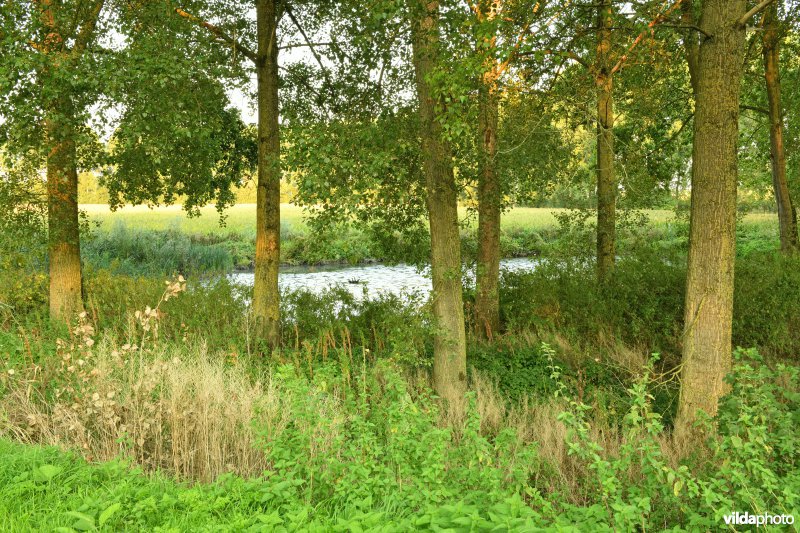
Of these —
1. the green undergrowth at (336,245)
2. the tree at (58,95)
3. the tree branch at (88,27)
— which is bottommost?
the green undergrowth at (336,245)

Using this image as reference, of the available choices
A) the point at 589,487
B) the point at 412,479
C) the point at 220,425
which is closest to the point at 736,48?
the point at 589,487

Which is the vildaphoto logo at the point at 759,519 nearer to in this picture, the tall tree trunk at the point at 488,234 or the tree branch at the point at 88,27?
the tall tree trunk at the point at 488,234

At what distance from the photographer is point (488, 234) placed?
9656 millimetres

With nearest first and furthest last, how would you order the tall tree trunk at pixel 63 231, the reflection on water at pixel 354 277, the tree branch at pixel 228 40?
the tall tree trunk at pixel 63 231 → the tree branch at pixel 228 40 → the reflection on water at pixel 354 277

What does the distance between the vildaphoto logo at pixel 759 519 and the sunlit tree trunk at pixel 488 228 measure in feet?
17.8

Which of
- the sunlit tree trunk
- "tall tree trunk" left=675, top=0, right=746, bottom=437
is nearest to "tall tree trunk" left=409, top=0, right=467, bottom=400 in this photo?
the sunlit tree trunk

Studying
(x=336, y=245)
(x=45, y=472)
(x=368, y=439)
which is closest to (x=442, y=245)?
(x=336, y=245)

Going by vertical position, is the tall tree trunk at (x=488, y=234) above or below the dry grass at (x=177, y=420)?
above

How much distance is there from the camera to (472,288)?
11172 millimetres

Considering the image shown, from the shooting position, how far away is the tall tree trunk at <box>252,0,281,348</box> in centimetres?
888

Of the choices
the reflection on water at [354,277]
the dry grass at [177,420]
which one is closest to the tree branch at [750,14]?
the dry grass at [177,420]

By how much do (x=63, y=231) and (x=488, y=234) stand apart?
271 inches

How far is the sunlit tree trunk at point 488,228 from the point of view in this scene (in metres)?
8.52

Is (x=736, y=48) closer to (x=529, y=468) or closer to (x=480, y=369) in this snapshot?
(x=529, y=468)
